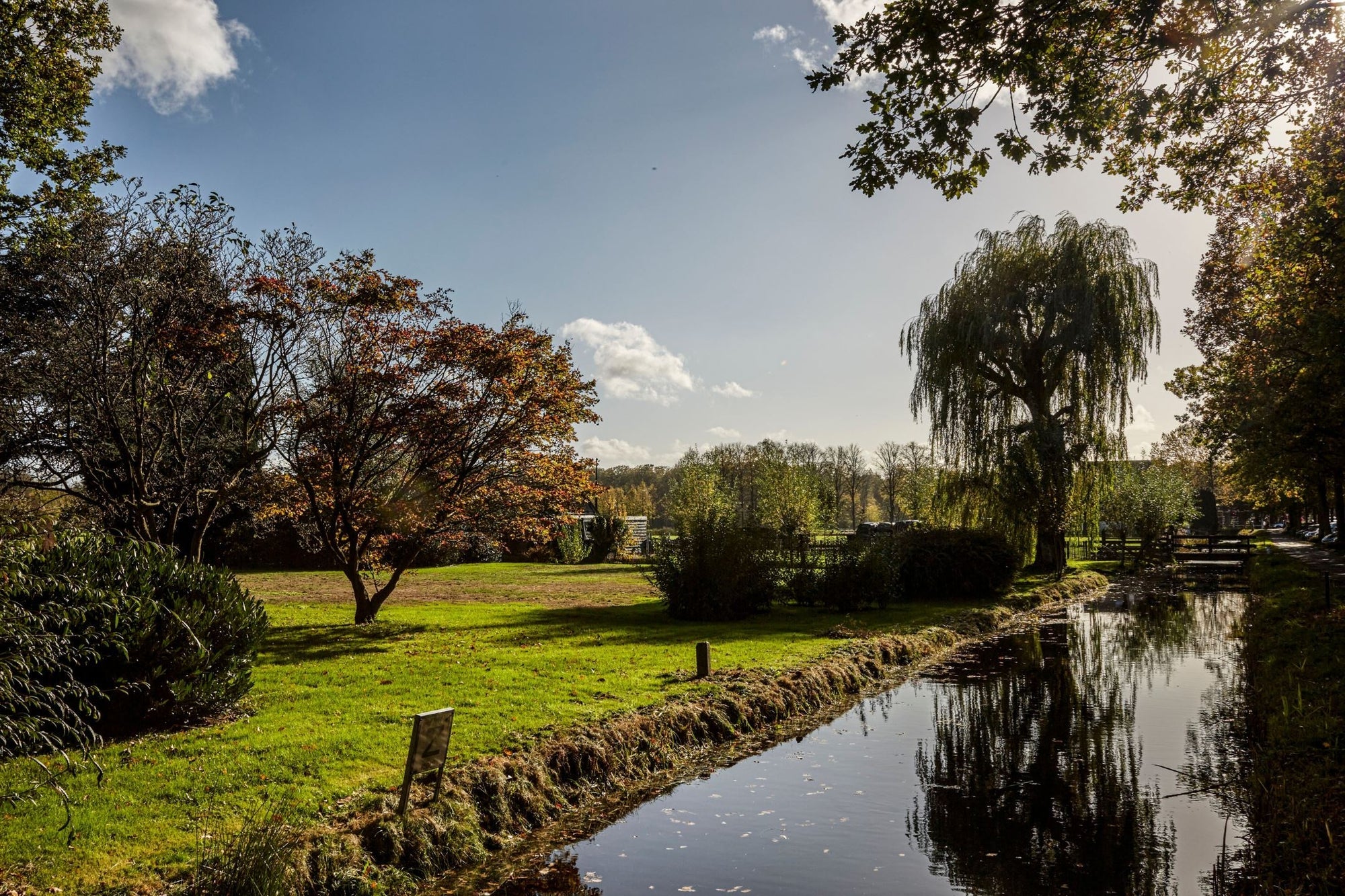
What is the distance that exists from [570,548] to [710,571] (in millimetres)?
22860

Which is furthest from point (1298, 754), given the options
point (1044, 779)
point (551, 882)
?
point (551, 882)

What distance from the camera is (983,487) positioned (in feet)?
90.7

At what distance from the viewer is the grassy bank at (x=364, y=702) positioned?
609 cm

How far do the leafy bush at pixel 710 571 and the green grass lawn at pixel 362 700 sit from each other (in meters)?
0.67

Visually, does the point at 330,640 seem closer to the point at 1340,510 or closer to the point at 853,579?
the point at 853,579

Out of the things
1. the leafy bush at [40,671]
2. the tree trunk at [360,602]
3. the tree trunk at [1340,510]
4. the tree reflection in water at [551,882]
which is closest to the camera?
the leafy bush at [40,671]

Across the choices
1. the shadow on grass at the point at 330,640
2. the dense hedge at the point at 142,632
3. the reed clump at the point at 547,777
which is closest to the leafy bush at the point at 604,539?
the shadow on grass at the point at 330,640

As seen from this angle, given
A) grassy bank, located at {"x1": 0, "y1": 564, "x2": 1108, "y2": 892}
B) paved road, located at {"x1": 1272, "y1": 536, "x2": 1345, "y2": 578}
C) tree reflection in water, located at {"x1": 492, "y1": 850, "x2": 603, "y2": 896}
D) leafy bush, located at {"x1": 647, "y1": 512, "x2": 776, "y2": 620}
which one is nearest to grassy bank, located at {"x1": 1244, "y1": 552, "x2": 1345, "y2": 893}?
tree reflection in water, located at {"x1": 492, "y1": 850, "x2": 603, "y2": 896}

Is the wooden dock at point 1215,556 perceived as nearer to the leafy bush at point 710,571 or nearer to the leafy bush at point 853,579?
the leafy bush at point 853,579

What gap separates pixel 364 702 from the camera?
404 inches

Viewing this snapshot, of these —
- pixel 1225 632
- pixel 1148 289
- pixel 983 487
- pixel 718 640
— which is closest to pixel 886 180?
pixel 718 640

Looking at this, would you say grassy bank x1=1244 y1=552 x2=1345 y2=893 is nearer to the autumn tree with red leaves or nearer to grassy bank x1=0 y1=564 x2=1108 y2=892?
grassy bank x1=0 y1=564 x2=1108 y2=892

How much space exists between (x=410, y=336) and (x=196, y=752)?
30.8 ft

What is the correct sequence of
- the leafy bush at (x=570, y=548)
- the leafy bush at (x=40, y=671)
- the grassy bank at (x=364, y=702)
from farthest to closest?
1. the leafy bush at (x=570, y=548)
2. the grassy bank at (x=364, y=702)
3. the leafy bush at (x=40, y=671)
